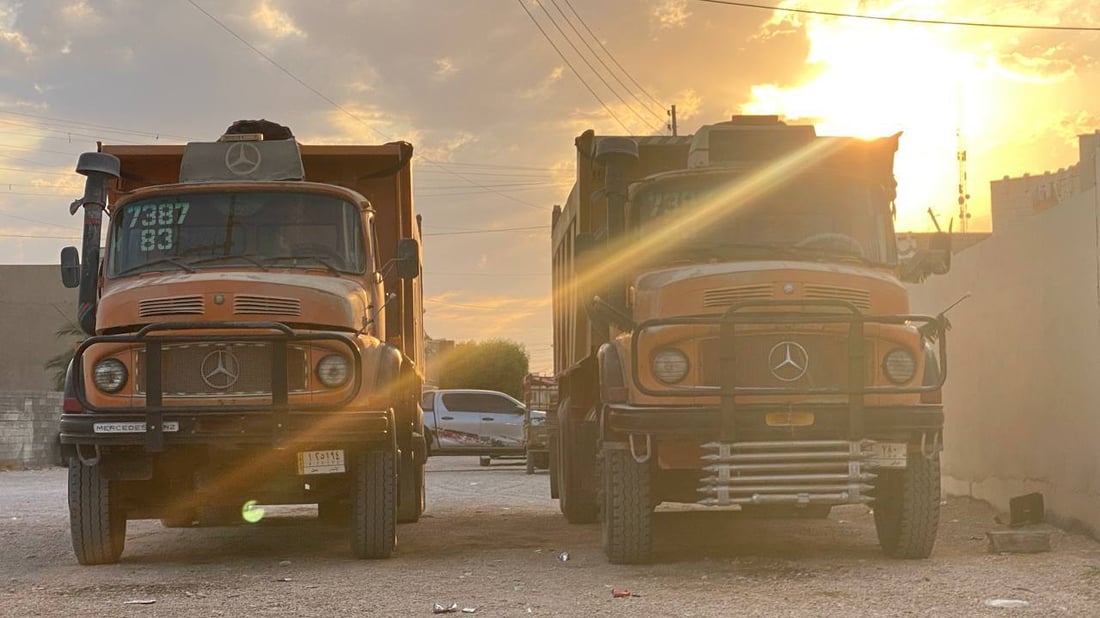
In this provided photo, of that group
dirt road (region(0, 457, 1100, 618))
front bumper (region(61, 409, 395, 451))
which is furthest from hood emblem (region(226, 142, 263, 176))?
dirt road (region(0, 457, 1100, 618))

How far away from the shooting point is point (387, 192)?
1042cm

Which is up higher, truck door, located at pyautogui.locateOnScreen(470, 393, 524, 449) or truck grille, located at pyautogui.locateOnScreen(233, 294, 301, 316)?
truck grille, located at pyautogui.locateOnScreen(233, 294, 301, 316)

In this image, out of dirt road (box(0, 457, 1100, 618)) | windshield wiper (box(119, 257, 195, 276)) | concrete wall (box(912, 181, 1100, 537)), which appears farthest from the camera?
concrete wall (box(912, 181, 1100, 537))

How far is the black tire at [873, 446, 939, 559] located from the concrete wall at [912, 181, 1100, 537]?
1790 mm

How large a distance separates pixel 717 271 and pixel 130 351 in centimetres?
393

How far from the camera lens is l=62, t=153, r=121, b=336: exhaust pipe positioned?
362 inches

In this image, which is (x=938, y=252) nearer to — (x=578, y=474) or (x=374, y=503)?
(x=578, y=474)

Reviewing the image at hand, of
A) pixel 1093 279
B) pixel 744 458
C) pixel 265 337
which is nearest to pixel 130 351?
pixel 265 337

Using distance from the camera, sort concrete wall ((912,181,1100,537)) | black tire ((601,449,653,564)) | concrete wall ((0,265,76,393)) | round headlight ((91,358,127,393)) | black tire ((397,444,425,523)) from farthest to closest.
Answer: concrete wall ((0,265,76,393)), black tire ((397,444,425,523)), concrete wall ((912,181,1100,537)), round headlight ((91,358,127,393)), black tire ((601,449,653,564))

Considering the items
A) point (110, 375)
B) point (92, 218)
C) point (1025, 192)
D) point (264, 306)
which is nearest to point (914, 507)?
point (264, 306)

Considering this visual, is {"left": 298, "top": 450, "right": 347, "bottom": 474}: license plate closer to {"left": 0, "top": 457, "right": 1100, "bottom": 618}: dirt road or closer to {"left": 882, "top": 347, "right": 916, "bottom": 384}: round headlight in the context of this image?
{"left": 0, "top": 457, "right": 1100, "bottom": 618}: dirt road

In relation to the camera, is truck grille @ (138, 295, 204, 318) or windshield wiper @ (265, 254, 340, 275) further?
windshield wiper @ (265, 254, 340, 275)

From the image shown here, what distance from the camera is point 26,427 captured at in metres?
27.0

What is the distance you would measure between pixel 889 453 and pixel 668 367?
1.51 meters
